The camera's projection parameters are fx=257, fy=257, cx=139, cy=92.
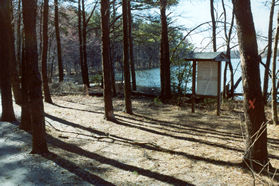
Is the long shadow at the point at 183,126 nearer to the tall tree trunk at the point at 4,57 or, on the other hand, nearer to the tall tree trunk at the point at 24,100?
the tall tree trunk at the point at 24,100

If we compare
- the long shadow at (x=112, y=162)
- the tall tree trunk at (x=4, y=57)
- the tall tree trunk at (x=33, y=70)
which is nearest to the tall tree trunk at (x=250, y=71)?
the long shadow at (x=112, y=162)

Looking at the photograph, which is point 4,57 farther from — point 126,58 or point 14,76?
point 126,58

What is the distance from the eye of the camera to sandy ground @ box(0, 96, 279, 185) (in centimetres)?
496

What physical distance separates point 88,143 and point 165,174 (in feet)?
9.24

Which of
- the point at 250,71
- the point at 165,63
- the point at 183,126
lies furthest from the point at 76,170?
the point at 165,63

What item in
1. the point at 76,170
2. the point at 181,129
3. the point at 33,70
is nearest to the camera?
the point at 76,170

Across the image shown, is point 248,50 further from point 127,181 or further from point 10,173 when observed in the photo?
point 10,173

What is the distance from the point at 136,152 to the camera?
6.46 meters

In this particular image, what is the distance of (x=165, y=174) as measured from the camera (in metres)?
5.15

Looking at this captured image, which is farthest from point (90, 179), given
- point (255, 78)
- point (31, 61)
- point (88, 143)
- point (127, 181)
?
point (255, 78)

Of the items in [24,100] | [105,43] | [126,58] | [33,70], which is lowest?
[24,100]

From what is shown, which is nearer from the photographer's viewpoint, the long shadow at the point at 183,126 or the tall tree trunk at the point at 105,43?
the long shadow at the point at 183,126

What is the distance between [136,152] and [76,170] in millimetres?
1669

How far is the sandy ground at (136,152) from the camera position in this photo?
4.96 metres
